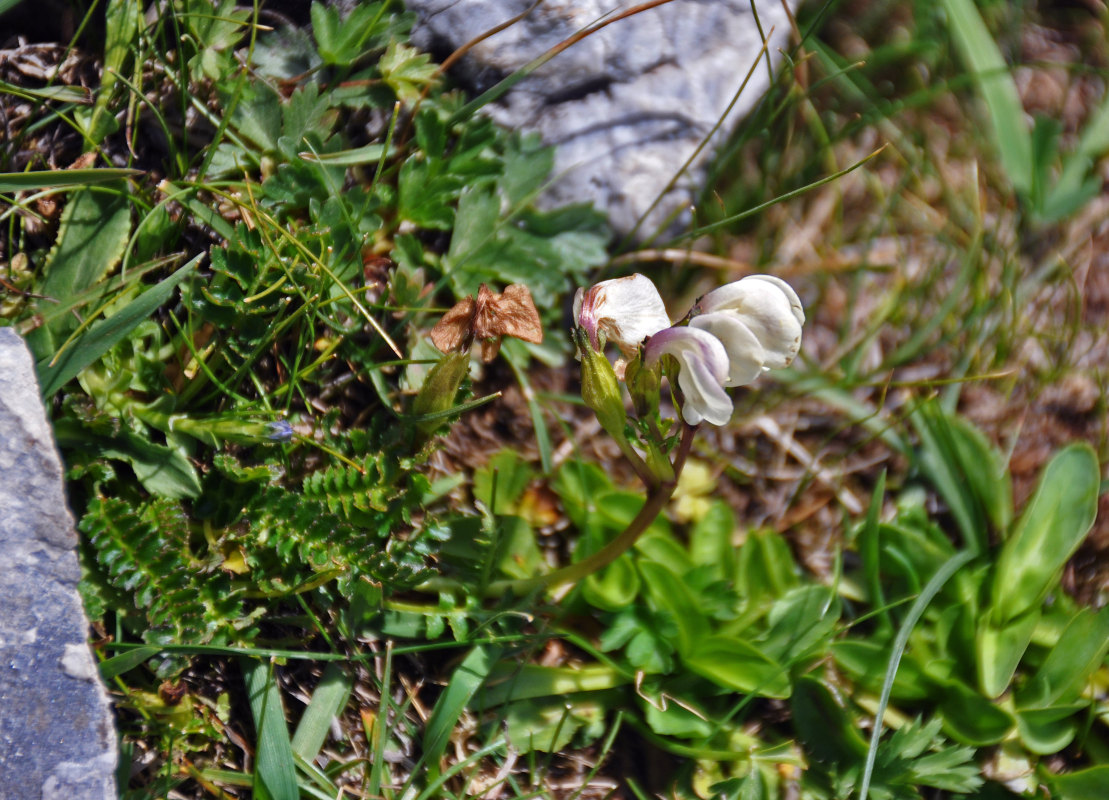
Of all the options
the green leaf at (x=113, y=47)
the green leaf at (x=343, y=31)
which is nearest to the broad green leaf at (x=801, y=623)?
the green leaf at (x=343, y=31)

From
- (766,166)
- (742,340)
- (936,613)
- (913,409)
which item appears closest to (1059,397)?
(913,409)

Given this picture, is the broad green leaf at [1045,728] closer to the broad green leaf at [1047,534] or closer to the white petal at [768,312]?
the broad green leaf at [1047,534]

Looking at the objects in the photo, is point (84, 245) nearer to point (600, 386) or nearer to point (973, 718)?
point (600, 386)

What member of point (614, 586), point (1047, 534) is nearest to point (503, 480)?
point (614, 586)

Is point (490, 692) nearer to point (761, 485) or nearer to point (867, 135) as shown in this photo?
point (761, 485)

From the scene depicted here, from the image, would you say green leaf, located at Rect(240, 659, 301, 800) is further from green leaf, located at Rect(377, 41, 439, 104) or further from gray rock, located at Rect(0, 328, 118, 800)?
green leaf, located at Rect(377, 41, 439, 104)

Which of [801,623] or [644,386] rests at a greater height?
[644,386]
